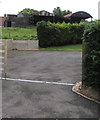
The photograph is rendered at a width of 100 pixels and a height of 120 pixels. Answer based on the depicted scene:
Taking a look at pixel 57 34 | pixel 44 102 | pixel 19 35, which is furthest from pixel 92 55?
pixel 19 35

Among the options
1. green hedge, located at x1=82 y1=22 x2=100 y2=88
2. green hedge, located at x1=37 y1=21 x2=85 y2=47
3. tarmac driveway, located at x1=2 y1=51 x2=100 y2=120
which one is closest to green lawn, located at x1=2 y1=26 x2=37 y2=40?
green hedge, located at x1=37 y1=21 x2=85 y2=47

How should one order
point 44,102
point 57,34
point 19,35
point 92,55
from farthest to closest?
point 19,35, point 57,34, point 92,55, point 44,102

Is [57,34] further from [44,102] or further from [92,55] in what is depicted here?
[44,102]

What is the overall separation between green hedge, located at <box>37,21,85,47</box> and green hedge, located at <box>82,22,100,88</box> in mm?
12204

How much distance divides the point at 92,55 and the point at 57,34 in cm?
1369

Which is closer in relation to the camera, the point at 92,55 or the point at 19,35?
the point at 92,55

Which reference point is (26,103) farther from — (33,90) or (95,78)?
(95,78)

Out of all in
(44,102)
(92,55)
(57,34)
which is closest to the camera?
(44,102)

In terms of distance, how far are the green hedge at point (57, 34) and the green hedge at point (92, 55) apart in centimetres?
1220

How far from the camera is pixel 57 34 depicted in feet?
59.9

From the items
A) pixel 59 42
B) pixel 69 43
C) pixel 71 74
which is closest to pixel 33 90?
pixel 71 74

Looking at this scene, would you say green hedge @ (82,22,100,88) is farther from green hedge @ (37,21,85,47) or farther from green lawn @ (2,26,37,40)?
green lawn @ (2,26,37,40)

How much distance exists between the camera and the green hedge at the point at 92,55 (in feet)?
15.7

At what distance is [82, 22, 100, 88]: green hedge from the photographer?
15.7 ft
